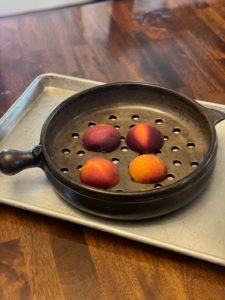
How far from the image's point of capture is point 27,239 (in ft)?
1.54

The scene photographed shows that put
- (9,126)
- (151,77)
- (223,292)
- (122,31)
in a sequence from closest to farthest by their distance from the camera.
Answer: (223,292), (9,126), (151,77), (122,31)

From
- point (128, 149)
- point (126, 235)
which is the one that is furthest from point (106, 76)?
point (126, 235)

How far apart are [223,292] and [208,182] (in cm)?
13

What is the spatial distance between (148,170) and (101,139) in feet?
0.24

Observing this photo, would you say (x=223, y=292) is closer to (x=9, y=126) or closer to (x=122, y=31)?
(x=9, y=126)

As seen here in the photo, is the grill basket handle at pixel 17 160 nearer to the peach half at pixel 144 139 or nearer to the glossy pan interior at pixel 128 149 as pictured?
the glossy pan interior at pixel 128 149

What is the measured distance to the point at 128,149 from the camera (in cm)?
53

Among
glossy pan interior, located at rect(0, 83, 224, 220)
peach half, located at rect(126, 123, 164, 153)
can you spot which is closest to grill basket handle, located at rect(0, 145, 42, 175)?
glossy pan interior, located at rect(0, 83, 224, 220)

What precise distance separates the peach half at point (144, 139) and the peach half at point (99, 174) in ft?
0.16

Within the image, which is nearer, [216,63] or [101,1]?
[216,63]

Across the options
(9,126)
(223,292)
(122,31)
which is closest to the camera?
(223,292)

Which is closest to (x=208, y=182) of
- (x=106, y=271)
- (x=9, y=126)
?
(x=106, y=271)

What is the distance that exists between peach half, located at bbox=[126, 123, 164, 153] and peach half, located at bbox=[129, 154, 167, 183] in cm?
3

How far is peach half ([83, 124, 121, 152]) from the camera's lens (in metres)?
0.52
